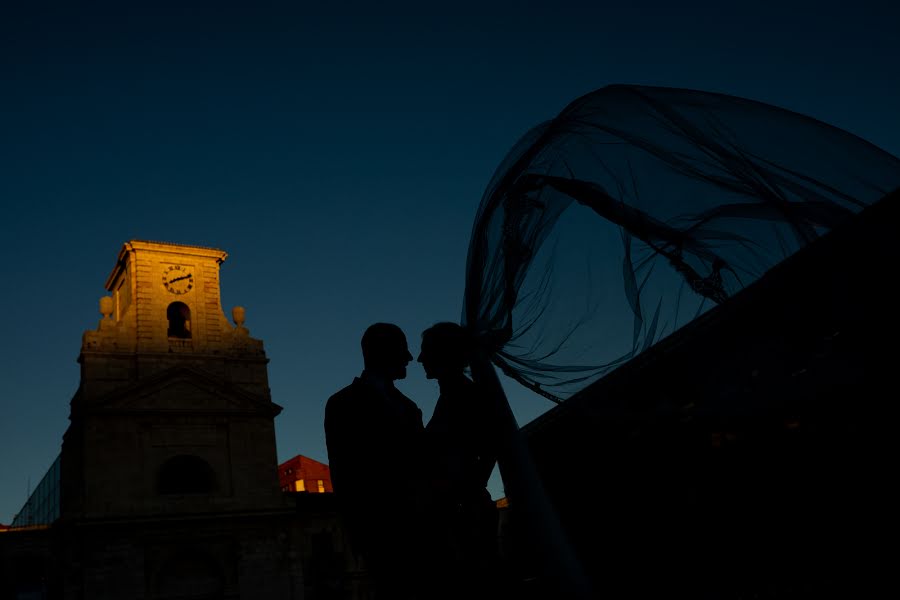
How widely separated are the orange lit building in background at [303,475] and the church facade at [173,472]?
33936mm

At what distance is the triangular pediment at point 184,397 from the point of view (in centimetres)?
2958

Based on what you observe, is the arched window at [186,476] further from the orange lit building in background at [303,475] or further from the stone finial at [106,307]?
the orange lit building in background at [303,475]

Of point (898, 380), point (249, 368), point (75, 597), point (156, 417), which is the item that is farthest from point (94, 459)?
point (898, 380)

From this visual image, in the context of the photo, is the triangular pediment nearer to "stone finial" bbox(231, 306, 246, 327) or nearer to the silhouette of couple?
"stone finial" bbox(231, 306, 246, 327)

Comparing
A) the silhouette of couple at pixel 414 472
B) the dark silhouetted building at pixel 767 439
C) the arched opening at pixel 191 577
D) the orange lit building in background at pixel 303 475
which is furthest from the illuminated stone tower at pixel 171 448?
the orange lit building in background at pixel 303 475

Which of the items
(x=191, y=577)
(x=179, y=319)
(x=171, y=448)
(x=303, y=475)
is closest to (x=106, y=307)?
(x=179, y=319)

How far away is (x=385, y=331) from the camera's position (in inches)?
135

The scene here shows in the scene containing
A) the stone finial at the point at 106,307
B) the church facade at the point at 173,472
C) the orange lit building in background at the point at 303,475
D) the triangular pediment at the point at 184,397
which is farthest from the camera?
the orange lit building in background at the point at 303,475

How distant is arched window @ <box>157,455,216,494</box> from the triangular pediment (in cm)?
217

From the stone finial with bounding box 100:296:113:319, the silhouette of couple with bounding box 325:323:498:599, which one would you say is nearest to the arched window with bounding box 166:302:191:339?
the stone finial with bounding box 100:296:113:319

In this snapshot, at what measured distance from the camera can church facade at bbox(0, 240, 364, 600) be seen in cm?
2683

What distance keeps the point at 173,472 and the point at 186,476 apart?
62cm

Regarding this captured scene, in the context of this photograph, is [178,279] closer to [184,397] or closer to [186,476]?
[184,397]

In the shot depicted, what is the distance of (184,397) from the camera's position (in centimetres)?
3094
